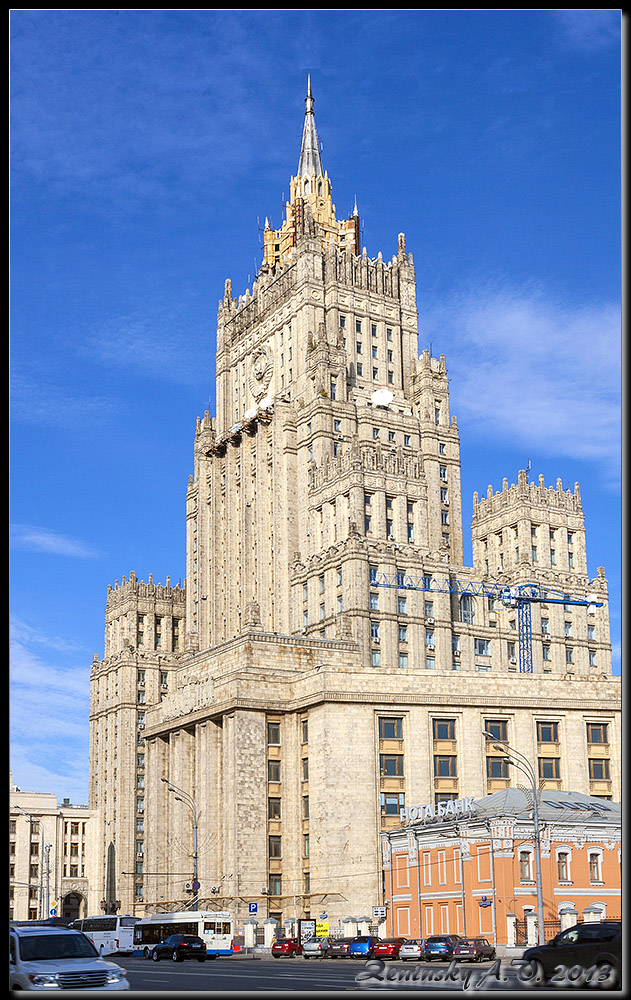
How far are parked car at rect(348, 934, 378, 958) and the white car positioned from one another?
45569 mm

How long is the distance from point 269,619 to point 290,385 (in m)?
31.7

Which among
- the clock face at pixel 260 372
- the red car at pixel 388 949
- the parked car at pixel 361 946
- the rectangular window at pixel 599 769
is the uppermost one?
the clock face at pixel 260 372

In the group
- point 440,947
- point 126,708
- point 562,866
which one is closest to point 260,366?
point 126,708

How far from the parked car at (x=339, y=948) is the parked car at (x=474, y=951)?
18068 mm

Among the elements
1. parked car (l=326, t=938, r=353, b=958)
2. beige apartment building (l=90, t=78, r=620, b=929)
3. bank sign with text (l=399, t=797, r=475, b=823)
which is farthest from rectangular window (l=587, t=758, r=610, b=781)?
parked car (l=326, t=938, r=353, b=958)

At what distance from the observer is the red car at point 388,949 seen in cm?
6674

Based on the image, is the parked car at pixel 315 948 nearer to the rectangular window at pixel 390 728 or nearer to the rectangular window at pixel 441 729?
the rectangular window at pixel 390 728

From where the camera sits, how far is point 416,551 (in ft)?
435

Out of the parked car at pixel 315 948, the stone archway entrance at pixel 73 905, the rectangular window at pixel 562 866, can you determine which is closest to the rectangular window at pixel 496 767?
the parked car at pixel 315 948

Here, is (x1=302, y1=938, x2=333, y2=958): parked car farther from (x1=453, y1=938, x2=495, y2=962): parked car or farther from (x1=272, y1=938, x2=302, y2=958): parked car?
(x1=453, y1=938, x2=495, y2=962): parked car

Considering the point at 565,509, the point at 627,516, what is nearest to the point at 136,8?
the point at 627,516

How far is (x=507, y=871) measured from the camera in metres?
74.0

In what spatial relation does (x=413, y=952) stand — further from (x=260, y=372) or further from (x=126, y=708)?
(x=126, y=708)
